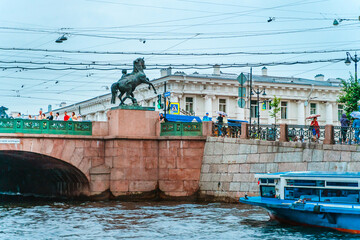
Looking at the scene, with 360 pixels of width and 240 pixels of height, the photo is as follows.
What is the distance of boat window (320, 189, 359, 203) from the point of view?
58.6ft

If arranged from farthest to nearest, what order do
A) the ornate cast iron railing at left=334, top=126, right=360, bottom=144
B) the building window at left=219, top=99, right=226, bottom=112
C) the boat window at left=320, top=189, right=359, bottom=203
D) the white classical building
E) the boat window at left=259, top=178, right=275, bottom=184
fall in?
the building window at left=219, top=99, right=226, bottom=112 < the white classical building < the ornate cast iron railing at left=334, top=126, right=360, bottom=144 < the boat window at left=259, top=178, right=275, bottom=184 < the boat window at left=320, top=189, right=359, bottom=203

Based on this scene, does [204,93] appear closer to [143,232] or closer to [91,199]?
[91,199]

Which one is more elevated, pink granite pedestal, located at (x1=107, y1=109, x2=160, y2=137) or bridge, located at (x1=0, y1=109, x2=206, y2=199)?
pink granite pedestal, located at (x1=107, y1=109, x2=160, y2=137)

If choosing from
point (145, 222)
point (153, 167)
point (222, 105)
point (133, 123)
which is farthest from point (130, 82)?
point (222, 105)

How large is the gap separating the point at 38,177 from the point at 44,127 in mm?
7071

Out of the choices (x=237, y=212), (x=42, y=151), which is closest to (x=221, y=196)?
(x=237, y=212)

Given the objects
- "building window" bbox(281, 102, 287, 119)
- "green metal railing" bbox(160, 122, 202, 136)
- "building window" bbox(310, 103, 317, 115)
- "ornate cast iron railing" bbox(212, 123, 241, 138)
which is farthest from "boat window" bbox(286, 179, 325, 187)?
"building window" bbox(310, 103, 317, 115)

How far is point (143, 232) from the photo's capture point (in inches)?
720

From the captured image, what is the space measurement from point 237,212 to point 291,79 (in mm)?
34598

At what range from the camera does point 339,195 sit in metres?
18.2

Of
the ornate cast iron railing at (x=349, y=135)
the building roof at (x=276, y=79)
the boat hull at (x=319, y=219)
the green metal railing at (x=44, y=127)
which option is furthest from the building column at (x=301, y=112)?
the boat hull at (x=319, y=219)

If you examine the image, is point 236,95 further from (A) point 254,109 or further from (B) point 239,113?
(A) point 254,109

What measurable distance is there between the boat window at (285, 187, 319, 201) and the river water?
91 cm

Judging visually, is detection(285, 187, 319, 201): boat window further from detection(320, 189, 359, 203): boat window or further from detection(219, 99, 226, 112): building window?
detection(219, 99, 226, 112): building window
